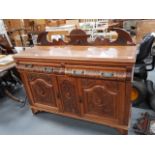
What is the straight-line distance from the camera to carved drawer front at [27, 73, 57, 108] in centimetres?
164

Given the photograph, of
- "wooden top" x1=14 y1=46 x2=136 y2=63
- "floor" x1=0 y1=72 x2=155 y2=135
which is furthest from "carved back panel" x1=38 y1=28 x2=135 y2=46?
"floor" x1=0 y1=72 x2=155 y2=135

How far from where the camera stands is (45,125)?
1889 millimetres

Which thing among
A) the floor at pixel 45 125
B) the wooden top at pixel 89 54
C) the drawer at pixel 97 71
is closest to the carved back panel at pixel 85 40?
the wooden top at pixel 89 54

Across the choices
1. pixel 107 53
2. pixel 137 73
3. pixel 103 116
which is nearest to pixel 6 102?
pixel 103 116

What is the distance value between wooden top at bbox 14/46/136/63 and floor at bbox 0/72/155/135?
857 mm

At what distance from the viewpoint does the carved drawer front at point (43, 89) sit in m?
1.64

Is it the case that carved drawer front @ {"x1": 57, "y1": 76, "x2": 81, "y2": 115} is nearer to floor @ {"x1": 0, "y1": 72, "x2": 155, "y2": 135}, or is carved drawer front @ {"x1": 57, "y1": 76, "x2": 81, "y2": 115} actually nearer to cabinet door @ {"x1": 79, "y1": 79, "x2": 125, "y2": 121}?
cabinet door @ {"x1": 79, "y1": 79, "x2": 125, "y2": 121}

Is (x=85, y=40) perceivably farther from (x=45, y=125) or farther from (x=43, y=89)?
(x=45, y=125)

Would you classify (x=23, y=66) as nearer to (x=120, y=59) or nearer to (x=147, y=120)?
(x=120, y=59)

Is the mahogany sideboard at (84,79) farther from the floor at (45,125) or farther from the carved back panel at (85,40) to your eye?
the floor at (45,125)

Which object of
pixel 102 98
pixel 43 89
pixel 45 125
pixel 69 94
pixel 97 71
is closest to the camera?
pixel 97 71

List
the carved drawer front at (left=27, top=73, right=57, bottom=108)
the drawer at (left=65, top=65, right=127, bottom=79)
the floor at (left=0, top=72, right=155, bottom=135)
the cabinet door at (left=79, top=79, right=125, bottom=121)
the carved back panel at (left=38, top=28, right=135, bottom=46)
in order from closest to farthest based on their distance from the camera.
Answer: the drawer at (left=65, top=65, right=127, bottom=79), the cabinet door at (left=79, top=79, right=125, bottom=121), the carved back panel at (left=38, top=28, right=135, bottom=46), the carved drawer front at (left=27, top=73, right=57, bottom=108), the floor at (left=0, top=72, right=155, bottom=135)

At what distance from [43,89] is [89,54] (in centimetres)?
69

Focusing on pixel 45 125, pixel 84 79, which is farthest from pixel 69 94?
pixel 45 125
